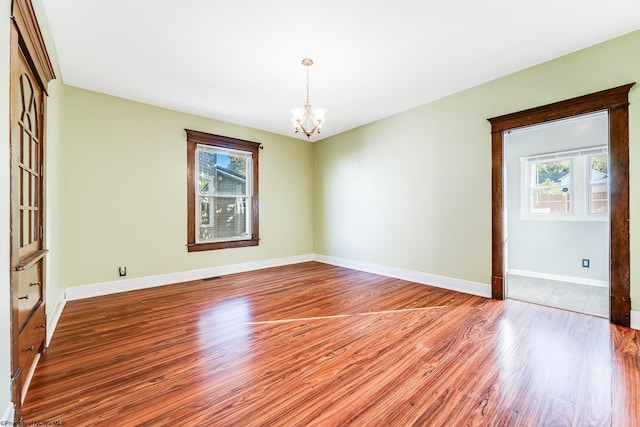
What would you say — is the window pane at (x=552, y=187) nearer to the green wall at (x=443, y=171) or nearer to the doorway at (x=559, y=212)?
the doorway at (x=559, y=212)

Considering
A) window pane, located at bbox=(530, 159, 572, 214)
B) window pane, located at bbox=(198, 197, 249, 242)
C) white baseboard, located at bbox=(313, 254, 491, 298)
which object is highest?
window pane, located at bbox=(530, 159, 572, 214)

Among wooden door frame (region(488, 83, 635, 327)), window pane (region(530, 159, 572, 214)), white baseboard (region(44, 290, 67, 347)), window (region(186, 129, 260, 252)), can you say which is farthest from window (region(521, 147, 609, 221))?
white baseboard (region(44, 290, 67, 347))

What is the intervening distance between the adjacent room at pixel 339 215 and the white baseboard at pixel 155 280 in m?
0.04

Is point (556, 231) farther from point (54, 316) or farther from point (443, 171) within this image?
point (54, 316)

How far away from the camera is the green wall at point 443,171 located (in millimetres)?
2535

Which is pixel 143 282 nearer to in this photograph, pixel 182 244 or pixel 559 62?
pixel 182 244

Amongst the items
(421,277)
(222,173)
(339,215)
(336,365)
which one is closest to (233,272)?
(222,173)

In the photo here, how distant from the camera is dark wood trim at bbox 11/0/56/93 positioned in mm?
1432

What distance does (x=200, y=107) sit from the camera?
403 cm

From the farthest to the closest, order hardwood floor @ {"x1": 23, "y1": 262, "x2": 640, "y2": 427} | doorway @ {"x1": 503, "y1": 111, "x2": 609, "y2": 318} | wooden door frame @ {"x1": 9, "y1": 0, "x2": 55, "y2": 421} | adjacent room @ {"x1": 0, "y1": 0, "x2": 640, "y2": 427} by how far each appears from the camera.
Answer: doorway @ {"x1": 503, "y1": 111, "x2": 609, "y2": 318} → adjacent room @ {"x1": 0, "y1": 0, "x2": 640, "y2": 427} → hardwood floor @ {"x1": 23, "y1": 262, "x2": 640, "y2": 427} → wooden door frame @ {"x1": 9, "y1": 0, "x2": 55, "y2": 421}

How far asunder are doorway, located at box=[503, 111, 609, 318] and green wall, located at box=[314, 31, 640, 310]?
2.42ft

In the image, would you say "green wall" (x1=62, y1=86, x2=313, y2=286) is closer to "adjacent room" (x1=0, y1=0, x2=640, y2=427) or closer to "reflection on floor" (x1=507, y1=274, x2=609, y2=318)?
"adjacent room" (x1=0, y1=0, x2=640, y2=427)

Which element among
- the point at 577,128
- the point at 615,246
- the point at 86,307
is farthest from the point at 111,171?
the point at 577,128

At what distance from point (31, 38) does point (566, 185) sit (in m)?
6.22
